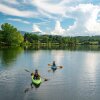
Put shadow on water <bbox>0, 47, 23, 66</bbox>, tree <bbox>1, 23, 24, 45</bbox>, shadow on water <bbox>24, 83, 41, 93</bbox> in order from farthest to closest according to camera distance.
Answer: tree <bbox>1, 23, 24, 45</bbox> → shadow on water <bbox>0, 47, 23, 66</bbox> → shadow on water <bbox>24, 83, 41, 93</bbox>

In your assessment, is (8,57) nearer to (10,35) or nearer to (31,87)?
(31,87)

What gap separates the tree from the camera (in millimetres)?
170625

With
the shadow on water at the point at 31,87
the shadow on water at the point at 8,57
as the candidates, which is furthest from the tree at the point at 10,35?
the shadow on water at the point at 31,87

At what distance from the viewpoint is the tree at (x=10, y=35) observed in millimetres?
170625

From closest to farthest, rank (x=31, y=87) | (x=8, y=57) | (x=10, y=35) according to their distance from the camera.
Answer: (x=31, y=87), (x=8, y=57), (x=10, y=35)

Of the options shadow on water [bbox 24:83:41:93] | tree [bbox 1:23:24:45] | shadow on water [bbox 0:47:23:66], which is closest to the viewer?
shadow on water [bbox 24:83:41:93]

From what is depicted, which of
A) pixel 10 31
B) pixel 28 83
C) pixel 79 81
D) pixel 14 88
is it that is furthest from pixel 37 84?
pixel 10 31

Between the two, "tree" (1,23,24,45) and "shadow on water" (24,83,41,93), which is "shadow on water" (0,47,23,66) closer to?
"shadow on water" (24,83,41,93)

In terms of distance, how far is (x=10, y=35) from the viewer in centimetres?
17075

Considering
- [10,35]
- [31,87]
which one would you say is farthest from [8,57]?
[10,35]

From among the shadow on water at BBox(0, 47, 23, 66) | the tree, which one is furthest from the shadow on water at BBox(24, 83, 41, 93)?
the tree

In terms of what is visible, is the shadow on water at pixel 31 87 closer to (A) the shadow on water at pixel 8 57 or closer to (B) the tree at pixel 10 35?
(A) the shadow on water at pixel 8 57

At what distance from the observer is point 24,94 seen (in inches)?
1367

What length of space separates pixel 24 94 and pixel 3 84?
24.5 ft
